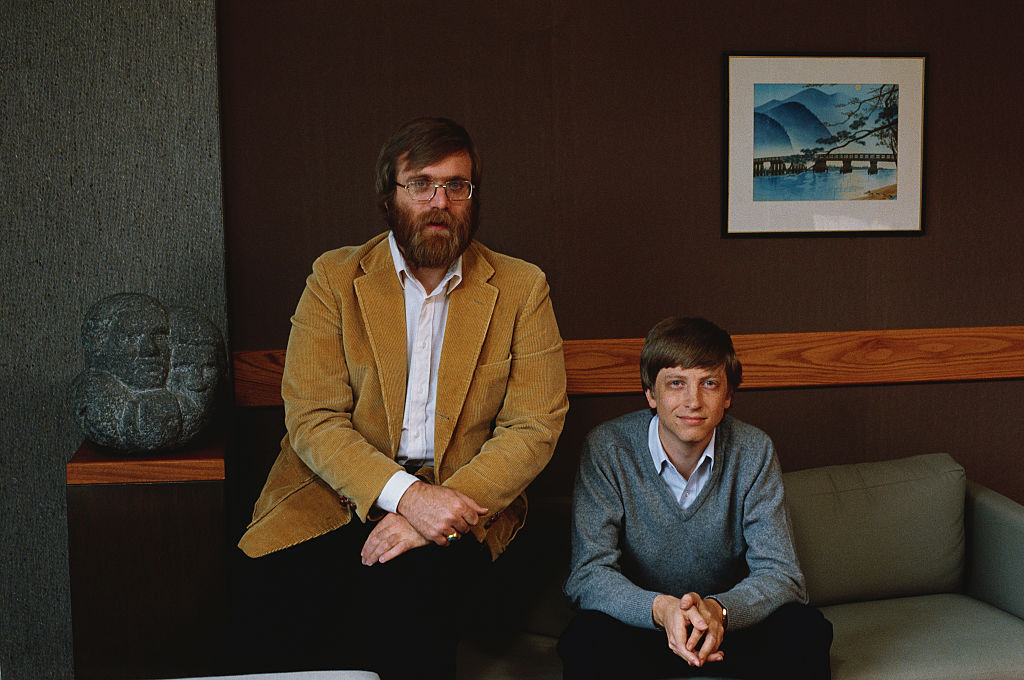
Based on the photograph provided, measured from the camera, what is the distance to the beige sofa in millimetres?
2334

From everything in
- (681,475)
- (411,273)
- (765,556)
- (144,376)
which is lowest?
(765,556)

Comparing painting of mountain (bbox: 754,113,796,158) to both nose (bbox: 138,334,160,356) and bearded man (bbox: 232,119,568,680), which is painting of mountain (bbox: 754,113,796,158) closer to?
bearded man (bbox: 232,119,568,680)

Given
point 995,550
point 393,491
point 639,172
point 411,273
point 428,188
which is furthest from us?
point 639,172

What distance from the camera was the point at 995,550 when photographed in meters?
2.66

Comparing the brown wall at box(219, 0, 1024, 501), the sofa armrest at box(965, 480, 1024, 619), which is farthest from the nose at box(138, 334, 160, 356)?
the sofa armrest at box(965, 480, 1024, 619)

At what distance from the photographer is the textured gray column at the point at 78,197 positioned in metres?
2.65

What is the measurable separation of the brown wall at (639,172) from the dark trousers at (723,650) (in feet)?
3.11

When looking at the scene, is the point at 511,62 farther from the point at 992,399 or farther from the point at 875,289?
the point at 992,399

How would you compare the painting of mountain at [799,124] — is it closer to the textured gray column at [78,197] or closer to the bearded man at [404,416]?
the bearded man at [404,416]

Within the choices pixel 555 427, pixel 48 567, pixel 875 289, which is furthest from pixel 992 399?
pixel 48 567

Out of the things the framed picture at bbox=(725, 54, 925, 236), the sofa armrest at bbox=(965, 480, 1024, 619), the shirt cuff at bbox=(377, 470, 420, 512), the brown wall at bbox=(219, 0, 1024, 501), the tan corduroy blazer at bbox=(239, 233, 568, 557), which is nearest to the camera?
the shirt cuff at bbox=(377, 470, 420, 512)

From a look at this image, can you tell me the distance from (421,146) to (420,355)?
1.69 ft

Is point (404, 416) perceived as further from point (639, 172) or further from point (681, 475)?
point (639, 172)

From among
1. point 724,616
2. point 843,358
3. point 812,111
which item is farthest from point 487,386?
point 812,111
